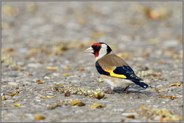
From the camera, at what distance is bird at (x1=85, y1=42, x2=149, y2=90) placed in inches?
324

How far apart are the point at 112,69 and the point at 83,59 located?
14.7 feet

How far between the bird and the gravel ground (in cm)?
24

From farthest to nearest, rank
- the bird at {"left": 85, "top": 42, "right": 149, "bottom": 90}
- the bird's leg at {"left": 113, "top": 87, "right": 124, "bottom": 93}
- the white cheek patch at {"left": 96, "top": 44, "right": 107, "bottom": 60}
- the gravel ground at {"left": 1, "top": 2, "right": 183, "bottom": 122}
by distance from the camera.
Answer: the white cheek patch at {"left": 96, "top": 44, "right": 107, "bottom": 60} < the bird's leg at {"left": 113, "top": 87, "right": 124, "bottom": 93} < the bird at {"left": 85, "top": 42, "right": 149, "bottom": 90} < the gravel ground at {"left": 1, "top": 2, "right": 183, "bottom": 122}

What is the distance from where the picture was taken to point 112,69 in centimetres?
851

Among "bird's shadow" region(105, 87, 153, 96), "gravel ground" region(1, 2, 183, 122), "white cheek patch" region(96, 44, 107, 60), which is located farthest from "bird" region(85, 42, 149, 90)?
"gravel ground" region(1, 2, 183, 122)

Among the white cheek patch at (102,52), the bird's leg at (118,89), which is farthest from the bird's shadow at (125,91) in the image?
the white cheek patch at (102,52)

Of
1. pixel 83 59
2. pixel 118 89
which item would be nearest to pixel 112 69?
pixel 118 89

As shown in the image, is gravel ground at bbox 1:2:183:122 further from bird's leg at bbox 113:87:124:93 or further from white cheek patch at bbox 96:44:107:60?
white cheek patch at bbox 96:44:107:60

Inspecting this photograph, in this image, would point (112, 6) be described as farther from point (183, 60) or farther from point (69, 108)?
point (69, 108)

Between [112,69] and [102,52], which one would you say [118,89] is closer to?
[112,69]

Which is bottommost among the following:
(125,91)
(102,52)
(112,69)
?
(125,91)

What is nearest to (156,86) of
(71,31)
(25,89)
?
(25,89)

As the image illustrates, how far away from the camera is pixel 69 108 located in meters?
7.71

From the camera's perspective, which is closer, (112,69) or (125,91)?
(112,69)
